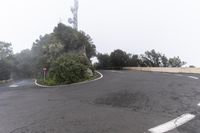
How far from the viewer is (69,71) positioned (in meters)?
19.2

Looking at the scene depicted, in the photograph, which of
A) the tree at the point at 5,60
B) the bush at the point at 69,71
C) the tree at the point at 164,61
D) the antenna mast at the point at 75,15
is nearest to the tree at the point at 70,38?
the bush at the point at 69,71

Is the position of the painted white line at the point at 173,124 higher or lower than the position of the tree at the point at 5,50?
lower

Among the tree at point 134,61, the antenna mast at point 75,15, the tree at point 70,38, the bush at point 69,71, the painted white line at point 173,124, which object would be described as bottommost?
the painted white line at point 173,124

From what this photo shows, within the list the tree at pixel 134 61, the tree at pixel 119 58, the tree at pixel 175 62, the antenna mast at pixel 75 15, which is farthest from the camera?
the tree at pixel 175 62

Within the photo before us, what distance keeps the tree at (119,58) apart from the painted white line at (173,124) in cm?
4286

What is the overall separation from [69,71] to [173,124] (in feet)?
49.1

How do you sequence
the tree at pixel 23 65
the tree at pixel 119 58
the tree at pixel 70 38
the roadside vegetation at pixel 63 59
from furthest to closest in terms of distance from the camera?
the tree at pixel 119 58 → the tree at pixel 23 65 → the tree at pixel 70 38 → the roadside vegetation at pixel 63 59

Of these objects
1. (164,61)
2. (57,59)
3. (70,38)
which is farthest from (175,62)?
(57,59)

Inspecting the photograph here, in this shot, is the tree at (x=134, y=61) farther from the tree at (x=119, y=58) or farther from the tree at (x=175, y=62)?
the tree at (x=175, y=62)

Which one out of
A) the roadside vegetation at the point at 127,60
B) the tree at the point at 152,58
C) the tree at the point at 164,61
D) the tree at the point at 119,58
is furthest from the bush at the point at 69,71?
the tree at the point at 164,61

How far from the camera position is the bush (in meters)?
19.1

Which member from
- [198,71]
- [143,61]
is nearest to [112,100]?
[198,71]

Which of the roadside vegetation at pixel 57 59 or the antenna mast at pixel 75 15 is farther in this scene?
the antenna mast at pixel 75 15

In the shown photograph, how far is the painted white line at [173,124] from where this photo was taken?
458 centimetres
